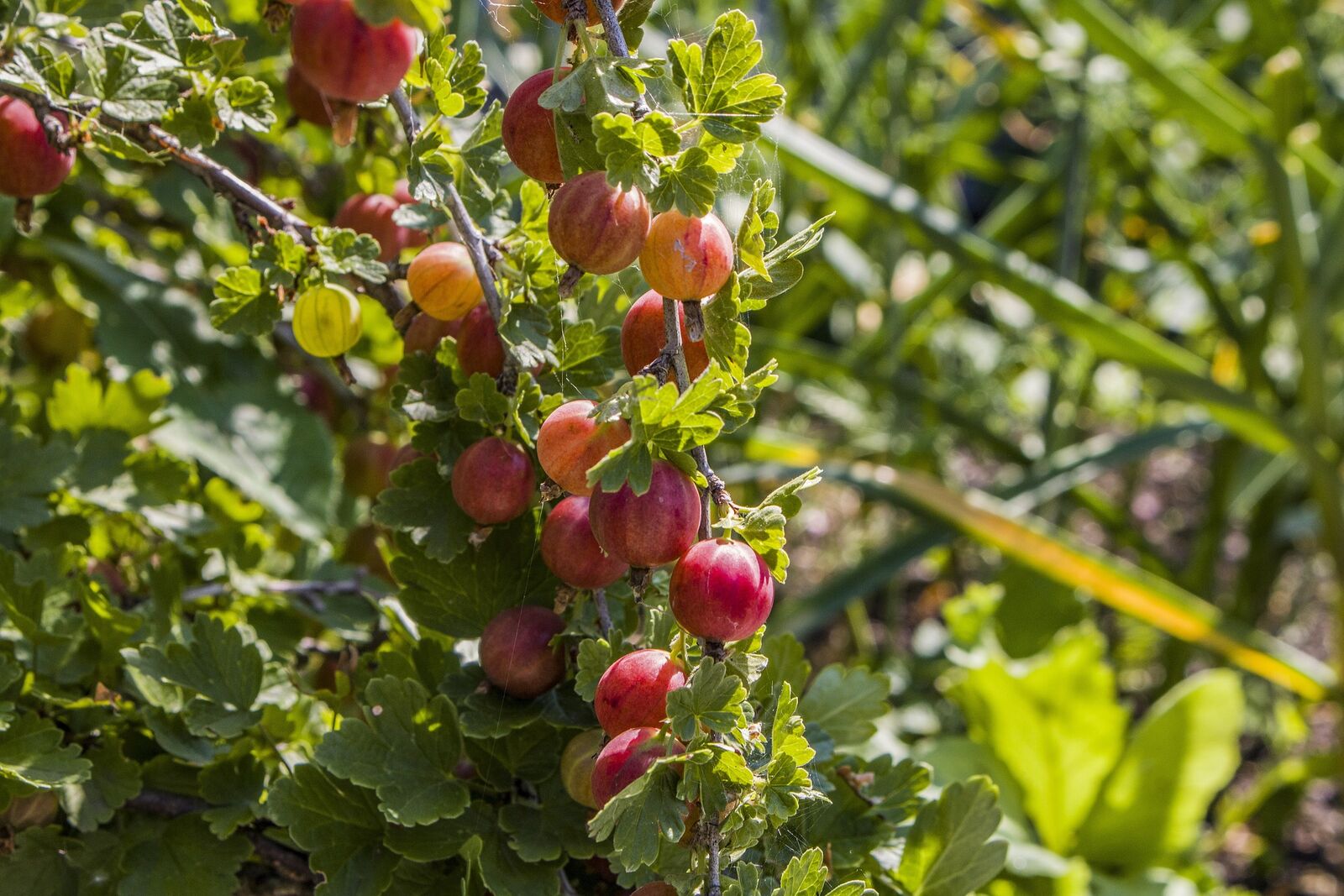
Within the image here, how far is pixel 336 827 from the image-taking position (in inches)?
13.7

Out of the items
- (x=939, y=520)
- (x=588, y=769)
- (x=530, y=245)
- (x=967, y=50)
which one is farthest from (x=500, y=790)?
(x=967, y=50)

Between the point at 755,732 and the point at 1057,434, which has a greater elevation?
the point at 755,732

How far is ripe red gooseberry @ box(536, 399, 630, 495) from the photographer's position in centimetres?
30

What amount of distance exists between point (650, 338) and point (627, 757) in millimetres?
111

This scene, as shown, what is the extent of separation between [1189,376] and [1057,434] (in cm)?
21

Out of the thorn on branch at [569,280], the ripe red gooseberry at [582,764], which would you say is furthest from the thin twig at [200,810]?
the thorn on branch at [569,280]

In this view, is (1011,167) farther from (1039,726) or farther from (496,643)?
(496,643)

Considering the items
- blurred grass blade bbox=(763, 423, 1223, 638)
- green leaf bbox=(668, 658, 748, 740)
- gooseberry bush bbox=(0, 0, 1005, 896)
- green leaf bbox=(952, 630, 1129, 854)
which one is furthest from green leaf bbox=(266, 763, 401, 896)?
blurred grass blade bbox=(763, 423, 1223, 638)

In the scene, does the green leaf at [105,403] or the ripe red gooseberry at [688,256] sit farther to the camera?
the green leaf at [105,403]

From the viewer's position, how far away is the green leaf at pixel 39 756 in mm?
325

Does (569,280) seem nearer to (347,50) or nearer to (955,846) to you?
(347,50)

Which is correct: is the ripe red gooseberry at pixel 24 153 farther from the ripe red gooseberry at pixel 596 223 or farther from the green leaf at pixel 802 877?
the green leaf at pixel 802 877

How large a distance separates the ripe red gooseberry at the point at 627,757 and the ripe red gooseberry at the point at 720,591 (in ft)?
0.09

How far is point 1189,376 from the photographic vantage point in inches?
37.7
